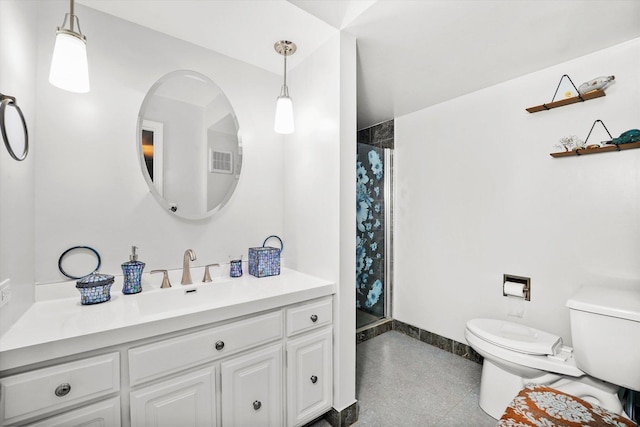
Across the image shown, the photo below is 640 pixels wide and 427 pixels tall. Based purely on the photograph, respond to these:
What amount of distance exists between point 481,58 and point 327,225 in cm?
150

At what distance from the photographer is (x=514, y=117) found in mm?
2117

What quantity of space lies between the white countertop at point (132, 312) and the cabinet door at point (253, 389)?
0.23 m

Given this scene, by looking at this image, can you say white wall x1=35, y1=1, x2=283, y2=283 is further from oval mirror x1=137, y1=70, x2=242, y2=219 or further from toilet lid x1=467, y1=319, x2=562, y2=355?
toilet lid x1=467, y1=319, x2=562, y2=355

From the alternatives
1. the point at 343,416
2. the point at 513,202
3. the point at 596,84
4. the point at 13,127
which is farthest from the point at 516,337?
the point at 13,127

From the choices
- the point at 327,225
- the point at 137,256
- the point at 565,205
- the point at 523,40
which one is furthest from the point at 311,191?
the point at 565,205

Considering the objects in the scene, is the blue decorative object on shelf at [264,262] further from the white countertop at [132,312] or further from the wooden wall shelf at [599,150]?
the wooden wall shelf at [599,150]

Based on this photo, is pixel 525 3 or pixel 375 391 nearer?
pixel 525 3

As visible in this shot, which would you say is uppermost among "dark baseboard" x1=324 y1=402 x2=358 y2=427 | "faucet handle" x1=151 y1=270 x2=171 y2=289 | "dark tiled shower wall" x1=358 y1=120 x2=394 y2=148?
"dark tiled shower wall" x1=358 y1=120 x2=394 y2=148

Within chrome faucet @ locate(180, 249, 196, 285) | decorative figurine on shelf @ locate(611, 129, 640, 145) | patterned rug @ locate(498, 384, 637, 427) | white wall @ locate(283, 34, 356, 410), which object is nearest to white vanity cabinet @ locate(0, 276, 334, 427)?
white wall @ locate(283, 34, 356, 410)

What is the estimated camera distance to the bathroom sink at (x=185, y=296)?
1.38 metres

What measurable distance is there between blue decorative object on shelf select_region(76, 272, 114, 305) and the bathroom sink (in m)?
0.14

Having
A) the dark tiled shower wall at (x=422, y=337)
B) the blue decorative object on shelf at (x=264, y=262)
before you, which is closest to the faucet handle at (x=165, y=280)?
the blue decorative object on shelf at (x=264, y=262)

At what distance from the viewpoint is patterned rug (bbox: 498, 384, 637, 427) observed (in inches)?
41.9

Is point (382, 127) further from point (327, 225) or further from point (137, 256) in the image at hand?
point (137, 256)
